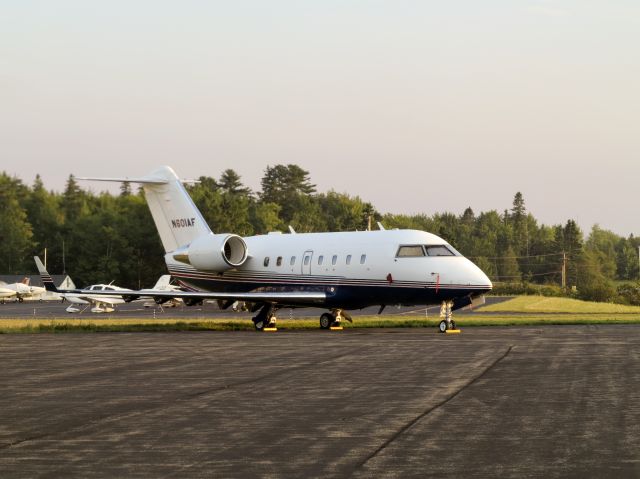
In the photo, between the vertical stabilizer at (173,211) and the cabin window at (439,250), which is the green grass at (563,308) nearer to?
the vertical stabilizer at (173,211)

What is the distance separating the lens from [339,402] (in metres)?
13.3

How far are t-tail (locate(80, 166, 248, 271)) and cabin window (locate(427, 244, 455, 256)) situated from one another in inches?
301

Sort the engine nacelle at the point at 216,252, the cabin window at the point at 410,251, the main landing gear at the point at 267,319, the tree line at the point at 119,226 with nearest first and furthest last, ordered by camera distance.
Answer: the cabin window at the point at 410,251 → the main landing gear at the point at 267,319 → the engine nacelle at the point at 216,252 → the tree line at the point at 119,226

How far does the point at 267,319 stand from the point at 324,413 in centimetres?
2257

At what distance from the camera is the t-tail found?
120ft

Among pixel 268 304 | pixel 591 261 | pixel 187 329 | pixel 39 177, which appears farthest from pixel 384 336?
pixel 591 261

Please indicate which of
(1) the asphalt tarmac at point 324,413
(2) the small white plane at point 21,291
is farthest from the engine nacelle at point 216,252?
(2) the small white plane at point 21,291

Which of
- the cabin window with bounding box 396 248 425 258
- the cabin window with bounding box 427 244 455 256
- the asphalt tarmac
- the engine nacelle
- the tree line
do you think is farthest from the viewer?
the tree line

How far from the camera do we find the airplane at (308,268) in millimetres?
31766

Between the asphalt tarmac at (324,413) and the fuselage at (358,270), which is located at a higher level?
the fuselage at (358,270)

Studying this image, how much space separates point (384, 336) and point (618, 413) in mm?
17492

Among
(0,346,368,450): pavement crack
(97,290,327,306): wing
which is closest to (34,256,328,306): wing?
(97,290,327,306): wing

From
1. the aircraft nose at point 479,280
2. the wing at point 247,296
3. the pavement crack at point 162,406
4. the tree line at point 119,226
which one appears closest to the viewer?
the pavement crack at point 162,406

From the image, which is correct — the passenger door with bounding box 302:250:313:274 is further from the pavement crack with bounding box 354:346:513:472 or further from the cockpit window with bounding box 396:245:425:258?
the pavement crack with bounding box 354:346:513:472
